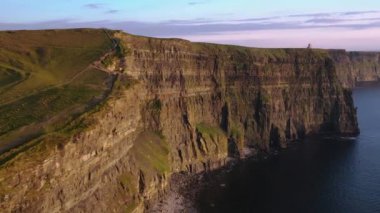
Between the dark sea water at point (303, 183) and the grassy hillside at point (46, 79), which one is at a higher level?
the grassy hillside at point (46, 79)

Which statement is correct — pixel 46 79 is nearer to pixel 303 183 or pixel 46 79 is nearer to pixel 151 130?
pixel 151 130

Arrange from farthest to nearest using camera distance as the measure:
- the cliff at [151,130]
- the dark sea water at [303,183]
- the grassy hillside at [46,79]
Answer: the dark sea water at [303,183], the grassy hillside at [46,79], the cliff at [151,130]

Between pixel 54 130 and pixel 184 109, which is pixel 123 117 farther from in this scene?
pixel 184 109

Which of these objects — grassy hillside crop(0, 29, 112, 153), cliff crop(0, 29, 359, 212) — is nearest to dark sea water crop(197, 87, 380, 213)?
cliff crop(0, 29, 359, 212)

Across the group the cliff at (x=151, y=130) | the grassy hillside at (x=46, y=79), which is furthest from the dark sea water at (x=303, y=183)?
the grassy hillside at (x=46, y=79)

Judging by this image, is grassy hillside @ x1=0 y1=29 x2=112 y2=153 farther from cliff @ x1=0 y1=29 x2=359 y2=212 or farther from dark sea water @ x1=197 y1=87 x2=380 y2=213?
dark sea water @ x1=197 y1=87 x2=380 y2=213

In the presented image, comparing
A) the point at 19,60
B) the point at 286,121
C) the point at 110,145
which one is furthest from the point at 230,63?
the point at 110,145

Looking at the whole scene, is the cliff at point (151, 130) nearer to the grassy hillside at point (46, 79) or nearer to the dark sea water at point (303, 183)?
the grassy hillside at point (46, 79)

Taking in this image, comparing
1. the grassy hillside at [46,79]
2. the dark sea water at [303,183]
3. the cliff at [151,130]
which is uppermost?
the grassy hillside at [46,79]
